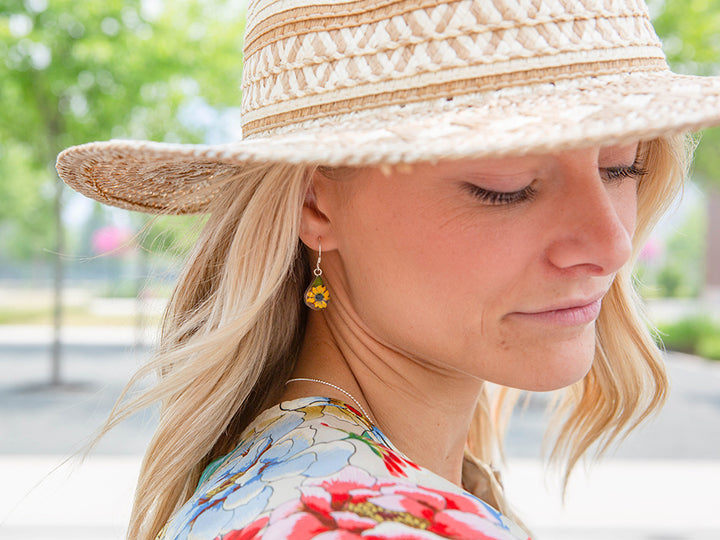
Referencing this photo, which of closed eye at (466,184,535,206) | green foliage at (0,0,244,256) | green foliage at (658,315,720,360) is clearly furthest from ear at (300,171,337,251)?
green foliage at (658,315,720,360)

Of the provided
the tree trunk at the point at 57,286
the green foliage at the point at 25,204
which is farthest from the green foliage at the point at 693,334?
the green foliage at the point at 25,204

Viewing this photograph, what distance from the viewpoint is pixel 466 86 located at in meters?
0.95

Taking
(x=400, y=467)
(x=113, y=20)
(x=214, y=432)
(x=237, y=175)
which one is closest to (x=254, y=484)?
(x=400, y=467)

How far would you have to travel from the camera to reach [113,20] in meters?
9.57

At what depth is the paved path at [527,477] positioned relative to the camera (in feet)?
15.5

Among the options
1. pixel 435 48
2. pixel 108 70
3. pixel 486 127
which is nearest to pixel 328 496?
pixel 486 127

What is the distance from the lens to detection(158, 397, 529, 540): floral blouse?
2.66ft

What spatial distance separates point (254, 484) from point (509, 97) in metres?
0.57

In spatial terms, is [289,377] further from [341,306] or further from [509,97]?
[509,97]

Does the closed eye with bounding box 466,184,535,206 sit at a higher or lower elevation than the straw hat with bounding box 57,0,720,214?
lower

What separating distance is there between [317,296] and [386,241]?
242 mm

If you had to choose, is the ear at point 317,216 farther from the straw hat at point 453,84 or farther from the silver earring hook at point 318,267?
the straw hat at point 453,84

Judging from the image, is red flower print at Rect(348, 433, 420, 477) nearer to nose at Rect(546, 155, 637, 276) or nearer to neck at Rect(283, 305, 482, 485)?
neck at Rect(283, 305, 482, 485)

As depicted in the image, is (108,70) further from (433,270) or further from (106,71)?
(433,270)
